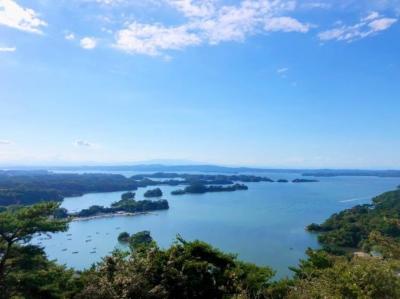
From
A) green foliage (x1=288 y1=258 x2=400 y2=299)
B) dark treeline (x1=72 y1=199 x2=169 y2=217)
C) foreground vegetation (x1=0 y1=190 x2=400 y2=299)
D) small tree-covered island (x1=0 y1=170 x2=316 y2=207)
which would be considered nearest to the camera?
green foliage (x1=288 y1=258 x2=400 y2=299)

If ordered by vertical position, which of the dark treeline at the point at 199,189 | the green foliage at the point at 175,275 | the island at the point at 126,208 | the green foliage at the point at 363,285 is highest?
the green foliage at the point at 363,285

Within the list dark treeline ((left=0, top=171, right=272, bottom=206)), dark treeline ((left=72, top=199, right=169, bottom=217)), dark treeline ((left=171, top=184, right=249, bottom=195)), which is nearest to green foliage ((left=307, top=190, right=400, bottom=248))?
dark treeline ((left=72, top=199, right=169, bottom=217))

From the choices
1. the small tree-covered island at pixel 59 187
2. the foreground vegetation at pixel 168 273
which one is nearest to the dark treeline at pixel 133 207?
the small tree-covered island at pixel 59 187

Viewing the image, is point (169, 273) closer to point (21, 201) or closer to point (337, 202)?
point (21, 201)

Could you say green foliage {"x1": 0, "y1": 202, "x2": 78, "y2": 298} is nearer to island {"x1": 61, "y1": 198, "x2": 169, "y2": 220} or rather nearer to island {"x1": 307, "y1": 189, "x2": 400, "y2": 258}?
island {"x1": 307, "y1": 189, "x2": 400, "y2": 258}

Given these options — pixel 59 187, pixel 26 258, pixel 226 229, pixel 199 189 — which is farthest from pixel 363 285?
pixel 59 187

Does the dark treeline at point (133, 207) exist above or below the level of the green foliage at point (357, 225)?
below

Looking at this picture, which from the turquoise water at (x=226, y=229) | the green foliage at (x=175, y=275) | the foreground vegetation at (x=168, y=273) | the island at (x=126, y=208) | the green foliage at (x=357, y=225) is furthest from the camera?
the island at (x=126, y=208)

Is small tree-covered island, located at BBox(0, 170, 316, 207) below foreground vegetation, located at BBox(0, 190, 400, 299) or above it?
below

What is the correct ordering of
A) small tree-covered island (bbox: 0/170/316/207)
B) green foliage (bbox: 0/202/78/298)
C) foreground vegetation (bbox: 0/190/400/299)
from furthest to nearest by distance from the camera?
small tree-covered island (bbox: 0/170/316/207) → green foliage (bbox: 0/202/78/298) → foreground vegetation (bbox: 0/190/400/299)

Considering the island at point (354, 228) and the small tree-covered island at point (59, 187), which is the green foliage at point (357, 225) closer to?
the island at point (354, 228)

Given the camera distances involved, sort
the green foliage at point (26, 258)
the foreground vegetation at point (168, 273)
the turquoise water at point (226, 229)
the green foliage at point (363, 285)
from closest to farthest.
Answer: the green foliage at point (363, 285)
the foreground vegetation at point (168, 273)
the green foliage at point (26, 258)
the turquoise water at point (226, 229)
